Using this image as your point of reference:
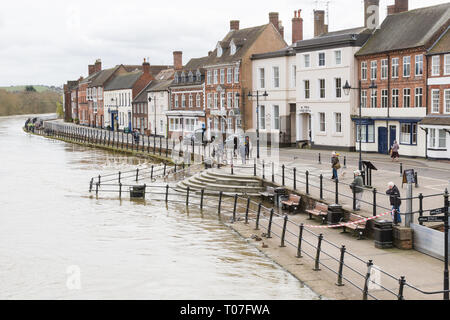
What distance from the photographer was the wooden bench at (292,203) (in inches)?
1022

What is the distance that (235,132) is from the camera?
190 ft

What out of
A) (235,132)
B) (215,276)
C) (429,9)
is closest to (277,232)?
(215,276)

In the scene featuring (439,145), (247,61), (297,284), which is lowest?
(297,284)

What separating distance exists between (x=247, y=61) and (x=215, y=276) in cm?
4279

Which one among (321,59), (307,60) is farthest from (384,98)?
(307,60)

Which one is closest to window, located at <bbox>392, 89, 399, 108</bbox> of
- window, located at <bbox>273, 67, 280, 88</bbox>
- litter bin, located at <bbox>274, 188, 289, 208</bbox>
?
window, located at <bbox>273, 67, 280, 88</bbox>

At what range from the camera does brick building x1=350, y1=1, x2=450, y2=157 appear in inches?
1571

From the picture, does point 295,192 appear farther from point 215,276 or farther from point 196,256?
point 215,276

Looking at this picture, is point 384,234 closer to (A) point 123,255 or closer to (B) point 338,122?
(A) point 123,255

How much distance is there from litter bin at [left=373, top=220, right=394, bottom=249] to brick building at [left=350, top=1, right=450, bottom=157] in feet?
72.5

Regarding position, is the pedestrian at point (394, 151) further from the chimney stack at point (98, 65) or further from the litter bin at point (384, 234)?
the chimney stack at point (98, 65)

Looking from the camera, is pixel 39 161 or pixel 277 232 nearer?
pixel 277 232

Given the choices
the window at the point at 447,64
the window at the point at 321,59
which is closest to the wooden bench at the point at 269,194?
the window at the point at 447,64

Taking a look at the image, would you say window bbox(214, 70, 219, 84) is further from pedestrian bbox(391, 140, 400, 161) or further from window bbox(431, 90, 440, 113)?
pedestrian bbox(391, 140, 400, 161)
